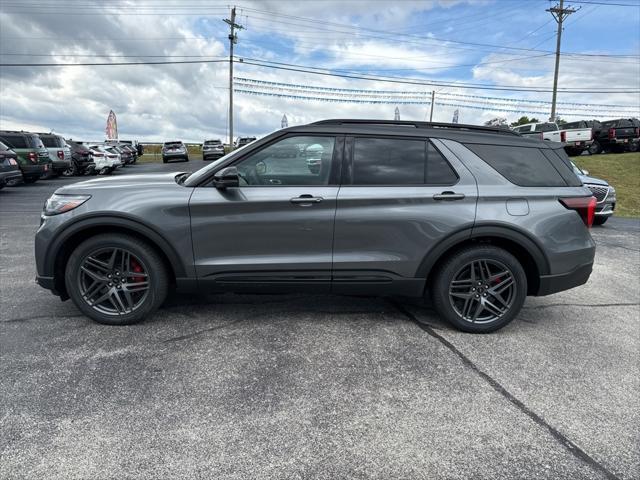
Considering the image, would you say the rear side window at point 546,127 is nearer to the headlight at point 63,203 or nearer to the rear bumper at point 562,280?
the rear bumper at point 562,280

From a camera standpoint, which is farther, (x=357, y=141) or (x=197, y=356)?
(x=357, y=141)

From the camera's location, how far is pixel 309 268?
146 inches

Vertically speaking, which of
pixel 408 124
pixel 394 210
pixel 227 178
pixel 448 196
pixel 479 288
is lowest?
pixel 479 288

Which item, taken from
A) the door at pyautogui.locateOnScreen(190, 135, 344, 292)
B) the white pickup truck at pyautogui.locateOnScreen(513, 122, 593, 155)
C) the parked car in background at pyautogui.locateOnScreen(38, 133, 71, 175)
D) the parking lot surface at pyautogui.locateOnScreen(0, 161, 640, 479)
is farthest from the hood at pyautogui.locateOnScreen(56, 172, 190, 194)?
the white pickup truck at pyautogui.locateOnScreen(513, 122, 593, 155)

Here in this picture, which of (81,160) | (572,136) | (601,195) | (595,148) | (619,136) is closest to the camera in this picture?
(601,195)

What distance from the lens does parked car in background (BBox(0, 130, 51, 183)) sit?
52.2 ft

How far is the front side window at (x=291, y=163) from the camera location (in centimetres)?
372


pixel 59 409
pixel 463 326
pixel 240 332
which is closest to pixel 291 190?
pixel 240 332

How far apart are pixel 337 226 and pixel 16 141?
661 inches

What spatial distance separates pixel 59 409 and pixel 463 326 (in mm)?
3007

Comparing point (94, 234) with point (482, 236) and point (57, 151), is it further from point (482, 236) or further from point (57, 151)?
point (57, 151)

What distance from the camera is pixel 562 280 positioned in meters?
3.86

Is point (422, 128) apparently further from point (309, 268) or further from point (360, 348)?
point (360, 348)

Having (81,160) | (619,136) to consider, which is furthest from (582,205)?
(619,136)
